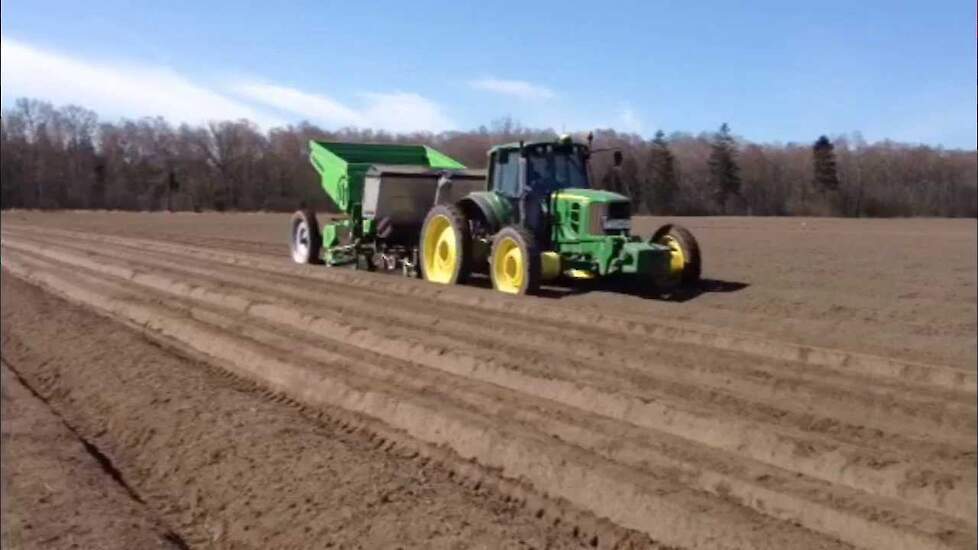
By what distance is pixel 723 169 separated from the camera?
10.8 metres

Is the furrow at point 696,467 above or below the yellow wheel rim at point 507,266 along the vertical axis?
below

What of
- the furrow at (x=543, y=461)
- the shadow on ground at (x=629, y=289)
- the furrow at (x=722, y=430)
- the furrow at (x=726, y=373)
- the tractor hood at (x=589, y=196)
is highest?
the tractor hood at (x=589, y=196)

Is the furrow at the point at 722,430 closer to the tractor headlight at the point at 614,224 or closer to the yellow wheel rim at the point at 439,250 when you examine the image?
the tractor headlight at the point at 614,224

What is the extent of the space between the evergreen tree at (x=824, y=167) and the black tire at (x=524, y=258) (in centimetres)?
344

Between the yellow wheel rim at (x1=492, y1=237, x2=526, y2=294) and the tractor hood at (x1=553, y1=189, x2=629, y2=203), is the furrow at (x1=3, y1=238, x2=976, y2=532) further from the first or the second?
the tractor hood at (x1=553, y1=189, x2=629, y2=203)

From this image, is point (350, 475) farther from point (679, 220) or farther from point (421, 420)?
point (679, 220)

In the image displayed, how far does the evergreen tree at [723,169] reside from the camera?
9727mm

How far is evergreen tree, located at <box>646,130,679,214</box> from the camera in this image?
37.1 feet

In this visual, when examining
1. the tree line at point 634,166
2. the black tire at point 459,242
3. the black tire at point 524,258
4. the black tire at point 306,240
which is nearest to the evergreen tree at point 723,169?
the tree line at point 634,166

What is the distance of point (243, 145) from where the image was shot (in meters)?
24.4

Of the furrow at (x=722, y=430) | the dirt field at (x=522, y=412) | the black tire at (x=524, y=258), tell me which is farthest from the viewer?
the black tire at (x=524, y=258)

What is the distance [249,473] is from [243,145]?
1938 centimetres

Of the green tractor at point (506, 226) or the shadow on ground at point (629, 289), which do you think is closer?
the green tractor at point (506, 226)

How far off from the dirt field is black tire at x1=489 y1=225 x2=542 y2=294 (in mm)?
366
